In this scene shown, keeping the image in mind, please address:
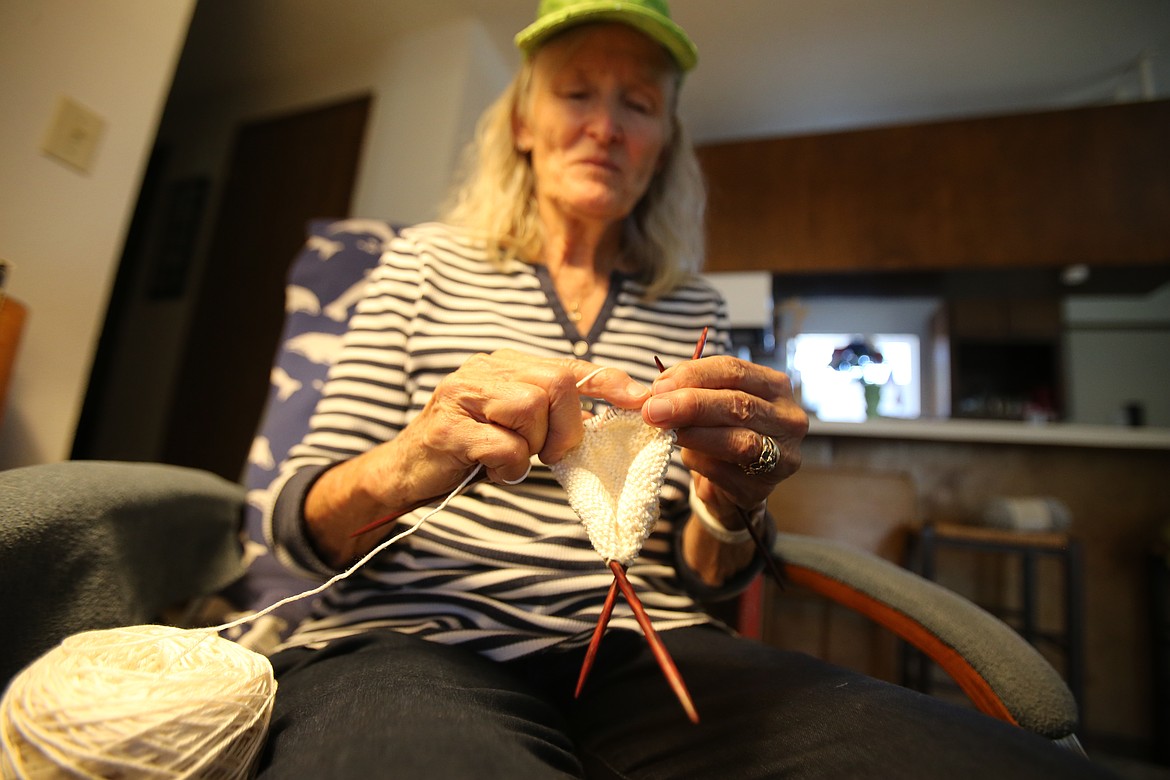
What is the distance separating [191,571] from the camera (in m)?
0.66

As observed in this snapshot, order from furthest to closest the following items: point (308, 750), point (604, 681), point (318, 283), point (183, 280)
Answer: point (183, 280) → point (318, 283) → point (604, 681) → point (308, 750)

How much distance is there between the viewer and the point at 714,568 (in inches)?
26.1

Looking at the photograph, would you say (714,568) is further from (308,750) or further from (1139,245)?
(1139,245)

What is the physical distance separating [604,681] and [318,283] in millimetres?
711

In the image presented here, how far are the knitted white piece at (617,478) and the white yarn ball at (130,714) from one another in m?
0.25

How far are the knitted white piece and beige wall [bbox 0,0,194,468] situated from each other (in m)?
0.97

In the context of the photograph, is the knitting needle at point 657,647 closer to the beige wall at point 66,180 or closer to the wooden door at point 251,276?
the beige wall at point 66,180

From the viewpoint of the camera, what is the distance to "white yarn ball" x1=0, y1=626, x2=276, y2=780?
32 cm

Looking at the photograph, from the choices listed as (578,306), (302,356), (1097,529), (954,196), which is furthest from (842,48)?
(302,356)

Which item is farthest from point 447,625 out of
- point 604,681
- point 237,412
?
point 237,412

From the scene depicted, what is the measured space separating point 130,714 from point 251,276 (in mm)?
2484

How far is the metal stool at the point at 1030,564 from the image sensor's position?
146 cm

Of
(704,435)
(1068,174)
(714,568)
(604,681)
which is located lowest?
(604,681)

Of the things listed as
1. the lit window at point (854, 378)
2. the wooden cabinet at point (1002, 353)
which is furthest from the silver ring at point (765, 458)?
the wooden cabinet at point (1002, 353)
